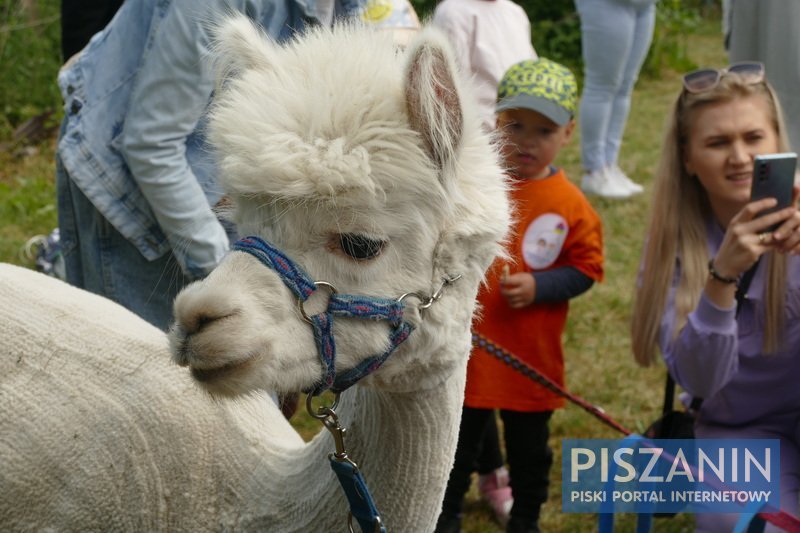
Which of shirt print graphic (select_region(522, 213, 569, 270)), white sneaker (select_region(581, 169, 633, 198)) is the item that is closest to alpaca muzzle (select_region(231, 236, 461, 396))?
shirt print graphic (select_region(522, 213, 569, 270))

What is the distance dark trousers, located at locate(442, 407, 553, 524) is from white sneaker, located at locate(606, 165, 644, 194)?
377 cm

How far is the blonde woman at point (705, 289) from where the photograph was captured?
2637 millimetres

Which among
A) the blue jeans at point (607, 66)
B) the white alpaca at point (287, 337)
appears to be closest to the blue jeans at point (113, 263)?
the white alpaca at point (287, 337)

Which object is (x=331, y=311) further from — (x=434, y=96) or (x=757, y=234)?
(x=757, y=234)

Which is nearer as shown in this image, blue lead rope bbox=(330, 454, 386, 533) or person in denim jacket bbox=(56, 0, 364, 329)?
blue lead rope bbox=(330, 454, 386, 533)

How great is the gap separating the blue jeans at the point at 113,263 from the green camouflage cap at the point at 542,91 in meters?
1.19

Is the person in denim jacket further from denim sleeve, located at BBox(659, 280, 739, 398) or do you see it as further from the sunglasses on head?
denim sleeve, located at BBox(659, 280, 739, 398)

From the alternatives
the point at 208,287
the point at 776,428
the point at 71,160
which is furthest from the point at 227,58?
the point at 776,428

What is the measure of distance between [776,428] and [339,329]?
1.75 meters

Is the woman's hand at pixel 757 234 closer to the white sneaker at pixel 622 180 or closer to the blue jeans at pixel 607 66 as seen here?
the blue jeans at pixel 607 66

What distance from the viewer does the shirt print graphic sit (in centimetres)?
305

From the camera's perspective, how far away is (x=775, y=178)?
236 cm

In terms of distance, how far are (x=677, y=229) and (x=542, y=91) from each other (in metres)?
0.62

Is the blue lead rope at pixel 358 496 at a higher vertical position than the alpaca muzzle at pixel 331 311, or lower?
lower
